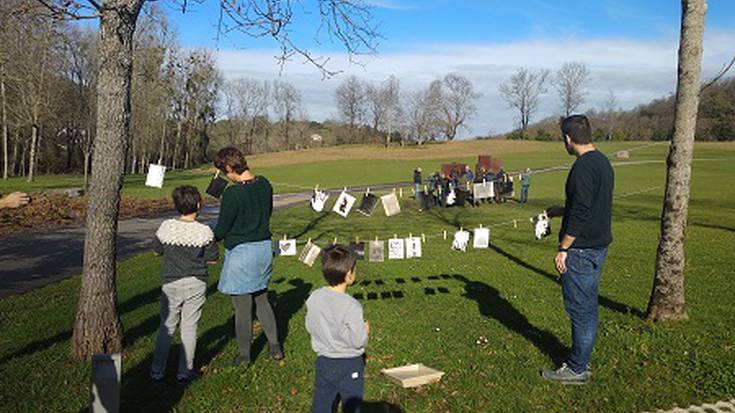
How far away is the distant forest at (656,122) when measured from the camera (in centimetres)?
7588

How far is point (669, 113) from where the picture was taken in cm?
9694

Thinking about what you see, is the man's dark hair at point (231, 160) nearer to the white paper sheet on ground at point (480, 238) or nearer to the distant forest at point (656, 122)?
the white paper sheet on ground at point (480, 238)

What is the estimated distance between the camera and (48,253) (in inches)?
579

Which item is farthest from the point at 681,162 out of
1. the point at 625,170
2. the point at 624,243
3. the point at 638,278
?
the point at 625,170

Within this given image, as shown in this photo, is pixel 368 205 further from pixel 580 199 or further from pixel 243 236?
pixel 580 199

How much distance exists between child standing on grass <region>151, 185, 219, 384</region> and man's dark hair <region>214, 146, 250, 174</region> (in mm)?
443

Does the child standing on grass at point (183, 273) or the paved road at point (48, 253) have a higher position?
the child standing on grass at point (183, 273)

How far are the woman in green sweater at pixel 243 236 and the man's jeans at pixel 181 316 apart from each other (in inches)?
13.6

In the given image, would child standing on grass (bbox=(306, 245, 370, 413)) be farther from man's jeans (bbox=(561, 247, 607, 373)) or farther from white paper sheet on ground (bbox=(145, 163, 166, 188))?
white paper sheet on ground (bbox=(145, 163, 166, 188))

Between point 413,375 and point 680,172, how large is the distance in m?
4.60

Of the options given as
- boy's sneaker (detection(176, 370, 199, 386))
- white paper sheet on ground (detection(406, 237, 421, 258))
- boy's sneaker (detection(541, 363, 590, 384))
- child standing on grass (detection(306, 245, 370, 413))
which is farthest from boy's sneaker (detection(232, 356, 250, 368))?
white paper sheet on ground (detection(406, 237, 421, 258))

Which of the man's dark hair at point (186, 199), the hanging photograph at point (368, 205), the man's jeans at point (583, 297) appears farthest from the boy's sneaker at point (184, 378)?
the hanging photograph at point (368, 205)

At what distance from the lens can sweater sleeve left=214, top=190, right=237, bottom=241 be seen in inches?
223

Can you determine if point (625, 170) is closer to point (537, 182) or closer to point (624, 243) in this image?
point (537, 182)
